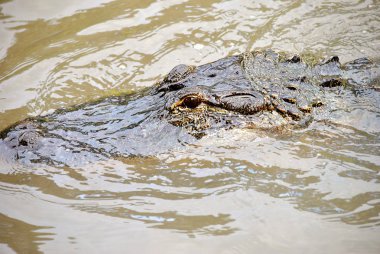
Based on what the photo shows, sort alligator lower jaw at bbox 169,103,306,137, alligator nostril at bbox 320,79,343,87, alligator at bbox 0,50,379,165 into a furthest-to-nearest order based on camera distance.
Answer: alligator nostril at bbox 320,79,343,87 < alligator lower jaw at bbox 169,103,306,137 < alligator at bbox 0,50,379,165

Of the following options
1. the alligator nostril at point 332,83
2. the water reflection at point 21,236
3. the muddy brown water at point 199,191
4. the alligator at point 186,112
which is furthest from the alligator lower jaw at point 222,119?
the water reflection at point 21,236

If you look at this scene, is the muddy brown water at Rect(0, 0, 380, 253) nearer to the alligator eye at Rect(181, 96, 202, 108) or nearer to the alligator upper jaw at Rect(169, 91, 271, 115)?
the alligator upper jaw at Rect(169, 91, 271, 115)

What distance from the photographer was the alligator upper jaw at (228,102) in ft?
13.0

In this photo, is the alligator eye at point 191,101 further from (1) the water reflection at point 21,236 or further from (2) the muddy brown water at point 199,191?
(1) the water reflection at point 21,236

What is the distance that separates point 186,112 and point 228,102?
0.44 metres

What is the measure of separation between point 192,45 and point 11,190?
3.45 meters

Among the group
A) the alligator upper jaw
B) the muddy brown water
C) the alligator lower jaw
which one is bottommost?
the muddy brown water

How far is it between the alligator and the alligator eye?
0.03ft

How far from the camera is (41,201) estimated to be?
3.67m

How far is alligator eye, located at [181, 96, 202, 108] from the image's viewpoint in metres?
3.96

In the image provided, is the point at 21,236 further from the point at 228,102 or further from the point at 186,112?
the point at 228,102

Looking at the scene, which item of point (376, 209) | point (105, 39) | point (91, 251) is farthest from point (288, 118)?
point (105, 39)

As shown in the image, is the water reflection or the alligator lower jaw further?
the alligator lower jaw

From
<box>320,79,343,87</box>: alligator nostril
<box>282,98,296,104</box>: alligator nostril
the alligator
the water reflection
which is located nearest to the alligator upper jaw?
the alligator
